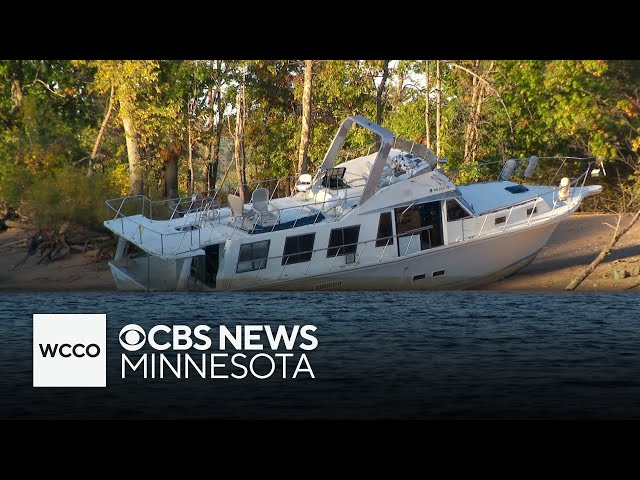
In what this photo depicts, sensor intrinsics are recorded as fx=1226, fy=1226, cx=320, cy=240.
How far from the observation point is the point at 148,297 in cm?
3200

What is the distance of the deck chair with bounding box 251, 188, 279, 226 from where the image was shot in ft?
101

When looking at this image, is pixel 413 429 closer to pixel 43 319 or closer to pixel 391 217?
pixel 43 319

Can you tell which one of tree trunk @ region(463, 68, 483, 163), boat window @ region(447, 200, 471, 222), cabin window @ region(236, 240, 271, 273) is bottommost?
cabin window @ region(236, 240, 271, 273)

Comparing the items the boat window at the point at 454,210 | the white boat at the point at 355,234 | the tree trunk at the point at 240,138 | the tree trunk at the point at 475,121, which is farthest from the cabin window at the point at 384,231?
the tree trunk at the point at 475,121

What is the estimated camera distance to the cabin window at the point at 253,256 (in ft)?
102

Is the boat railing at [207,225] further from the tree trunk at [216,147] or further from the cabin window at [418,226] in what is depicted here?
the tree trunk at [216,147]

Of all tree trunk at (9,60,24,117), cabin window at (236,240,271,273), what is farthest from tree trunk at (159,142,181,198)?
cabin window at (236,240,271,273)

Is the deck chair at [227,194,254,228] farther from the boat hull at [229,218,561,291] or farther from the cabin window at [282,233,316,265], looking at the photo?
the boat hull at [229,218,561,291]

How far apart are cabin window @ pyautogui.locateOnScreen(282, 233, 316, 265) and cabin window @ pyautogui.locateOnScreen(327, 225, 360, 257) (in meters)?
0.50

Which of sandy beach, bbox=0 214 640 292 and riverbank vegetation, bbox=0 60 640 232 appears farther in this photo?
riverbank vegetation, bbox=0 60 640 232

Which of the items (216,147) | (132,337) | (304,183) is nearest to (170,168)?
(216,147)

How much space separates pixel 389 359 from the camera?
74.5 feet

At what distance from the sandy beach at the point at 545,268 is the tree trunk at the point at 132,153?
536 cm

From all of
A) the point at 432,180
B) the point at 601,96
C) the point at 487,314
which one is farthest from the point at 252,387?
the point at 601,96
